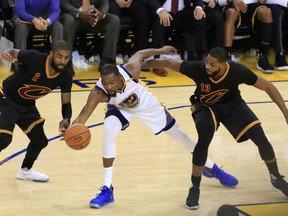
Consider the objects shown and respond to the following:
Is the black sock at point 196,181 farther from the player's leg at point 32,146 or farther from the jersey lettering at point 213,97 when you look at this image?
the player's leg at point 32,146

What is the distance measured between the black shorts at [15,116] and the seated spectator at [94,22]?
4509 mm

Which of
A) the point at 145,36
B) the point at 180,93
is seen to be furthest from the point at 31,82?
the point at 145,36

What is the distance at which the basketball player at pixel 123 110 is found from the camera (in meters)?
6.82

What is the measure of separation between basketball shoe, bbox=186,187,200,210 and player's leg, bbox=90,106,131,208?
741mm

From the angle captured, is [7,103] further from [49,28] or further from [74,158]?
[49,28]

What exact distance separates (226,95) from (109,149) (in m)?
1.25

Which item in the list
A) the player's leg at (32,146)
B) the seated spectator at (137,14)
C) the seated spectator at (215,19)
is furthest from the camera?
the seated spectator at (215,19)

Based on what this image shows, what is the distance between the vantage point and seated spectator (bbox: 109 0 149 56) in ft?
39.8

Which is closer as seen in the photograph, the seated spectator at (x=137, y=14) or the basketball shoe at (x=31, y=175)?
the basketball shoe at (x=31, y=175)

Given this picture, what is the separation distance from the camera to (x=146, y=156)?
839 centimetres

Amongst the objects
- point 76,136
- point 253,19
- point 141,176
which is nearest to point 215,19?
point 253,19

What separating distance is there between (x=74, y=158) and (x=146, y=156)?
817 mm

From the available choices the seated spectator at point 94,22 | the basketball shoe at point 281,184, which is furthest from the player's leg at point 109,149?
the seated spectator at point 94,22

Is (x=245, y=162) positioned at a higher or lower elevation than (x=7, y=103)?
lower
